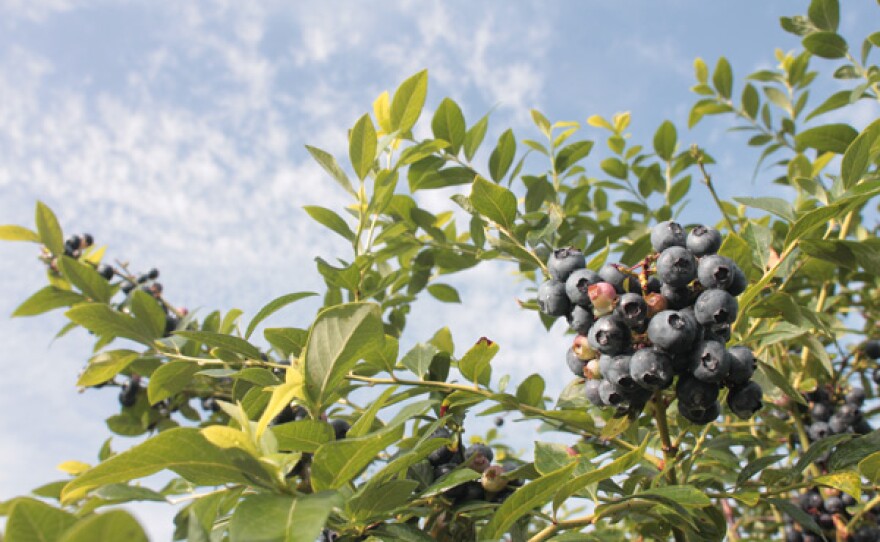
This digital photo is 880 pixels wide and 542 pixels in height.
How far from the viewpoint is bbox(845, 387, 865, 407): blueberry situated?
114 inches

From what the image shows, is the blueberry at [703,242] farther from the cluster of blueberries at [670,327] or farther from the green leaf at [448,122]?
the green leaf at [448,122]

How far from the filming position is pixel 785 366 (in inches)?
107

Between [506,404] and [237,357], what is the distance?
805 mm

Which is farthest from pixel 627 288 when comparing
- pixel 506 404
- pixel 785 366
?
pixel 785 366

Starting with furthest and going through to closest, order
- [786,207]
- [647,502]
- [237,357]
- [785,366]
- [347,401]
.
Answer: [785,366], [347,401], [237,357], [786,207], [647,502]

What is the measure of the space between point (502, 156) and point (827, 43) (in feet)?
4.67

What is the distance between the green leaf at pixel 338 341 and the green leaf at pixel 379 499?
0.60 ft

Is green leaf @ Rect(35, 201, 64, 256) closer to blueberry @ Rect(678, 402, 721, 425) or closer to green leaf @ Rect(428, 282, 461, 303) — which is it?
green leaf @ Rect(428, 282, 461, 303)

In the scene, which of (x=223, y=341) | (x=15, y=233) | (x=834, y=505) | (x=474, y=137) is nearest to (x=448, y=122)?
(x=474, y=137)

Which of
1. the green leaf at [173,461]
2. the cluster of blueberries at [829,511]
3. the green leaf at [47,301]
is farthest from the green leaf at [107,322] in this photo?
the cluster of blueberries at [829,511]

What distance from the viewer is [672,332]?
4.43 feet

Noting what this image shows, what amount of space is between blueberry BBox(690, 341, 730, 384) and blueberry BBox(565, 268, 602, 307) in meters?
0.26

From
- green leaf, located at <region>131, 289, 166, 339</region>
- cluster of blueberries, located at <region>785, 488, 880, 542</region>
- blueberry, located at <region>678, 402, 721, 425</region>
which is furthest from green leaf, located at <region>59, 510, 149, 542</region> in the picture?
cluster of blueberries, located at <region>785, 488, 880, 542</region>

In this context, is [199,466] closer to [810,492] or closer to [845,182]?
[845,182]
